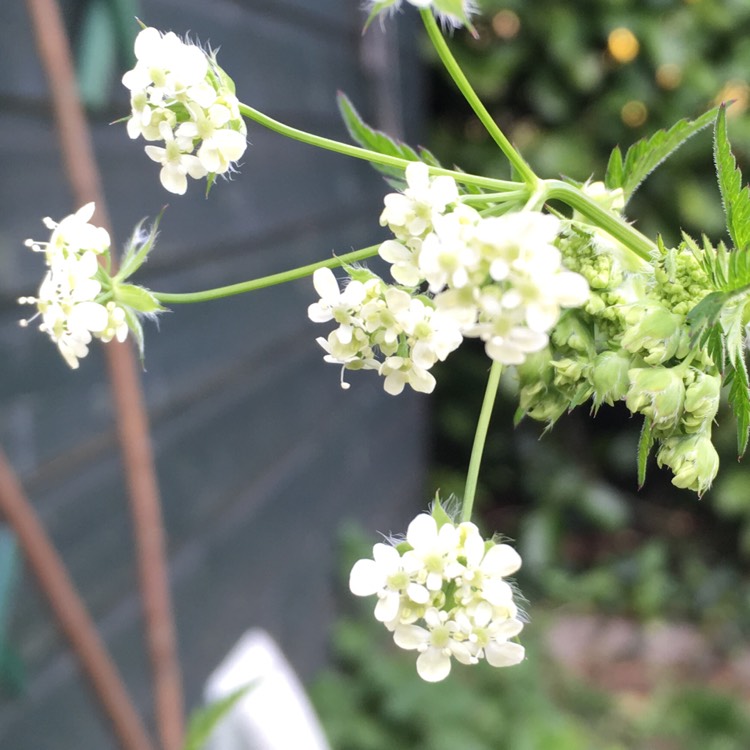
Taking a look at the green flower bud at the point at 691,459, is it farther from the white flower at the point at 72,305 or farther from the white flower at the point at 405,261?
the white flower at the point at 72,305

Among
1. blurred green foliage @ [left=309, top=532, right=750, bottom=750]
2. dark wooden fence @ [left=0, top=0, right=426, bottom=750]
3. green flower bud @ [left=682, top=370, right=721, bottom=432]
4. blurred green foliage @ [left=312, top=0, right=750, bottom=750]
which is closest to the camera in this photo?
green flower bud @ [left=682, top=370, right=721, bottom=432]

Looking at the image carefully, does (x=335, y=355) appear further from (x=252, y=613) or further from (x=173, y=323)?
(x=252, y=613)

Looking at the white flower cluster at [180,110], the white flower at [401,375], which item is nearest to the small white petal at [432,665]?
the white flower at [401,375]

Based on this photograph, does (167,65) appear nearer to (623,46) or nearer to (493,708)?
(493,708)

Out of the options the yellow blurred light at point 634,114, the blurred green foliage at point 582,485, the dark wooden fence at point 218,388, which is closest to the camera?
the dark wooden fence at point 218,388

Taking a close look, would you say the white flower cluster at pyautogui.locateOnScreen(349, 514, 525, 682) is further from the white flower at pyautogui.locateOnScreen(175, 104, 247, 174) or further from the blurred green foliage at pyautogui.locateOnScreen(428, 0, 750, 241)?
the blurred green foliage at pyautogui.locateOnScreen(428, 0, 750, 241)

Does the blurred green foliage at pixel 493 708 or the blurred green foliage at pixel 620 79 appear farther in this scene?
the blurred green foliage at pixel 620 79

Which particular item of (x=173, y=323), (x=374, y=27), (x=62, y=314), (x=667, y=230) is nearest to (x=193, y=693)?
(x=173, y=323)

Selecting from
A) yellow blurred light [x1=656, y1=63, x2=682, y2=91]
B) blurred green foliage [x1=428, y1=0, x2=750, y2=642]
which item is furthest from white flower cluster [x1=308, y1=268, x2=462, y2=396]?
yellow blurred light [x1=656, y1=63, x2=682, y2=91]
